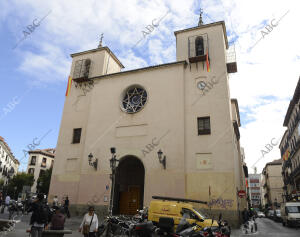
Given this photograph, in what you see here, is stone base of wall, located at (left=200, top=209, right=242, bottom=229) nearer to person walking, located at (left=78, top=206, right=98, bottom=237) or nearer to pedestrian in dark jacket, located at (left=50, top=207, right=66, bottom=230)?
person walking, located at (left=78, top=206, right=98, bottom=237)

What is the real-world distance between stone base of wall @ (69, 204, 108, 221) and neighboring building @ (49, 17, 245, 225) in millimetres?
88

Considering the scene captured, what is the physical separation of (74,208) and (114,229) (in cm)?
1062

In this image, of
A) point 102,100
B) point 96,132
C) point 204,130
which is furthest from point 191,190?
point 102,100

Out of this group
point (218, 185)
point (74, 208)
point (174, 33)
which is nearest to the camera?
point (218, 185)

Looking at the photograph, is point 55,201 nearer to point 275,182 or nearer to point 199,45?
point 199,45

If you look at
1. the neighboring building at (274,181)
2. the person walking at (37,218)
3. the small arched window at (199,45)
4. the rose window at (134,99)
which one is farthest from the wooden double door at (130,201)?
the neighboring building at (274,181)

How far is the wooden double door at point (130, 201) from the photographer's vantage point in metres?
19.0

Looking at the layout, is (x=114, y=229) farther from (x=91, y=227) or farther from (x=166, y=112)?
Result: (x=166, y=112)

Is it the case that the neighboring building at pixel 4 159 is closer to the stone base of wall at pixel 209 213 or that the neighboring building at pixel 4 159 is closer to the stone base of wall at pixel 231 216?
the stone base of wall at pixel 209 213

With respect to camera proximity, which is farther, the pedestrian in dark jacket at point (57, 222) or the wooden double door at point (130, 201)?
the wooden double door at point (130, 201)

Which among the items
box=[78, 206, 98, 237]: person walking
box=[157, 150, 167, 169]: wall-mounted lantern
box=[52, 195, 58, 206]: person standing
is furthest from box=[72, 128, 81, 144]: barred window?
box=[78, 206, 98, 237]: person walking

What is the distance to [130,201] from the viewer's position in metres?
19.4

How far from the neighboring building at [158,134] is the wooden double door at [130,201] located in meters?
0.07

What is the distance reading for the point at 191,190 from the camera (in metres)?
16.0
